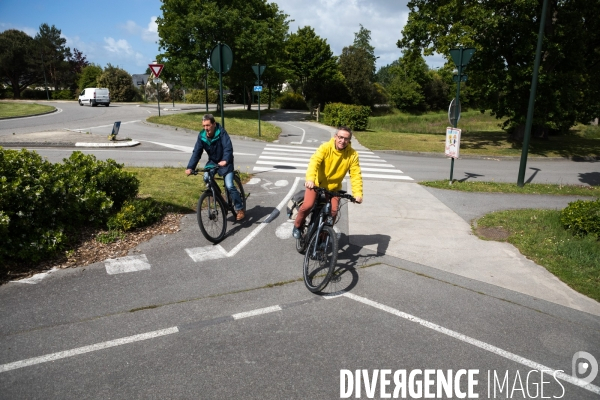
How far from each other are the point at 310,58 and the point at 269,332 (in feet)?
148

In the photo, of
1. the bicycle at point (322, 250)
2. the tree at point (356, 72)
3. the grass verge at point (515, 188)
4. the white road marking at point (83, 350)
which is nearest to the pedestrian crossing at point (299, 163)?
the grass verge at point (515, 188)

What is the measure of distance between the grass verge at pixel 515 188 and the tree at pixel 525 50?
24.3 feet

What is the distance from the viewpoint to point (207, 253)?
6.05 meters

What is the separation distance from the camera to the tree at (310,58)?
45281mm

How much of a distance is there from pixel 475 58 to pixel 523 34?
6.77ft

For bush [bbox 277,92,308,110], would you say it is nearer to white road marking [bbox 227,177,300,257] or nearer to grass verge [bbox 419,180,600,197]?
grass verge [bbox 419,180,600,197]

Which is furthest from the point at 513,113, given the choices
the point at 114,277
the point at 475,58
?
the point at 114,277

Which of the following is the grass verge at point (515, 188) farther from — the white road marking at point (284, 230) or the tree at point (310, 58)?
the tree at point (310, 58)

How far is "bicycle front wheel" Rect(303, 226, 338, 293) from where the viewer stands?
4.92 metres

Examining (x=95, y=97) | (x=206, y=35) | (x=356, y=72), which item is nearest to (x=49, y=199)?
(x=206, y=35)

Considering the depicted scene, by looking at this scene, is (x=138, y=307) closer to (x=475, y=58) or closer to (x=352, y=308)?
(x=352, y=308)

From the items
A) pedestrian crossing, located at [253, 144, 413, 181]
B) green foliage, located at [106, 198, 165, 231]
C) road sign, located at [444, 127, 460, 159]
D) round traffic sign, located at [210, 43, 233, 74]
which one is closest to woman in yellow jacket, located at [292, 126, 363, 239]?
green foliage, located at [106, 198, 165, 231]

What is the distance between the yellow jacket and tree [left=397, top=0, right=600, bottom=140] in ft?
49.4

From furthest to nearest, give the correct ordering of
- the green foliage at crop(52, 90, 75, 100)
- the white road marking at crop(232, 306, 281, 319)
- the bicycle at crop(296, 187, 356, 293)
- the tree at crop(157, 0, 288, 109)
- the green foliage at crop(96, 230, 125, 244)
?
the green foliage at crop(52, 90, 75, 100) < the tree at crop(157, 0, 288, 109) < the green foliage at crop(96, 230, 125, 244) < the bicycle at crop(296, 187, 356, 293) < the white road marking at crop(232, 306, 281, 319)
